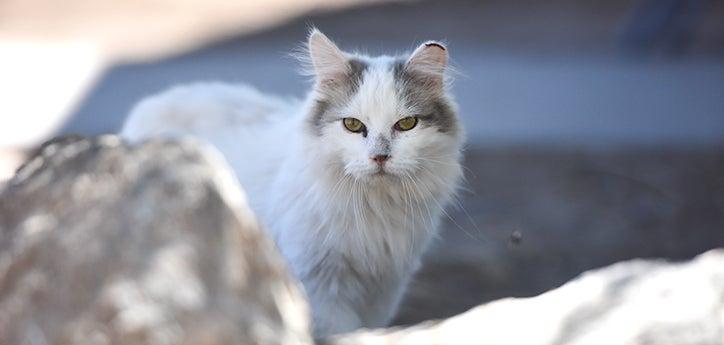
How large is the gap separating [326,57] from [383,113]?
302mm

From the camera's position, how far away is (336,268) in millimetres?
3422

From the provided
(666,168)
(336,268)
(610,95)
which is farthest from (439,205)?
(610,95)

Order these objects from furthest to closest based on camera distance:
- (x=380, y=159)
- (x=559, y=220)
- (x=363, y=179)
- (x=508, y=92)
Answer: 1. (x=508, y=92)
2. (x=559, y=220)
3. (x=363, y=179)
4. (x=380, y=159)

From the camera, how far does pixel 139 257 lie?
1.98 meters

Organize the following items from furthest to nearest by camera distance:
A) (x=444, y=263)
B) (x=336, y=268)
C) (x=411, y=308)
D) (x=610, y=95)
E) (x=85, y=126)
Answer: (x=610, y=95) → (x=85, y=126) → (x=444, y=263) → (x=411, y=308) → (x=336, y=268)

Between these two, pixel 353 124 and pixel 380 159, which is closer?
pixel 380 159

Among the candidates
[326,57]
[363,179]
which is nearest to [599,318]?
[363,179]

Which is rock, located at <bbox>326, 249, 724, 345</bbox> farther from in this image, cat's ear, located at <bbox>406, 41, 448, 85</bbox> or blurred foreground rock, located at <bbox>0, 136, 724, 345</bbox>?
cat's ear, located at <bbox>406, 41, 448, 85</bbox>

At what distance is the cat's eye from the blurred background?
119 cm

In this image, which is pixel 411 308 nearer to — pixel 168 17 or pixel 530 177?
pixel 530 177

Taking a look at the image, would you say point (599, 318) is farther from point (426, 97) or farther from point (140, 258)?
point (426, 97)

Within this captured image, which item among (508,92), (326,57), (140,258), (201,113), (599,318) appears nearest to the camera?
(140,258)

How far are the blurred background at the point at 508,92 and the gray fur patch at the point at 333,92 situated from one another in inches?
45.2

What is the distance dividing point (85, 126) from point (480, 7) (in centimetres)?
400
